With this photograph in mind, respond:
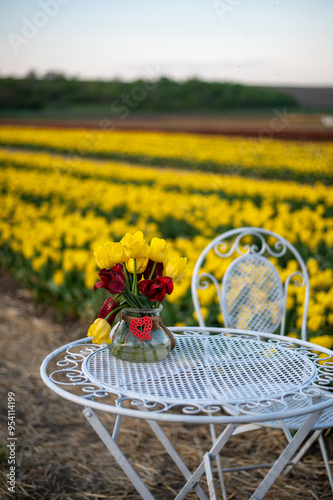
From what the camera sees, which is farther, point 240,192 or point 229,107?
point 229,107

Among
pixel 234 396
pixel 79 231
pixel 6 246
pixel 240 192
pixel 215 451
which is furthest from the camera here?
pixel 240 192

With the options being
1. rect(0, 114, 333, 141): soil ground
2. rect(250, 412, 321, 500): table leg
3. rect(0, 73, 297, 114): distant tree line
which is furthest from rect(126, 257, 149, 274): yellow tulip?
rect(0, 73, 297, 114): distant tree line

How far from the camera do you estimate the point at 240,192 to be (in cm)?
826

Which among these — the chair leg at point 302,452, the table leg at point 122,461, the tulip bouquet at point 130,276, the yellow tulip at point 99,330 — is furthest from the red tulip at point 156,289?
the chair leg at point 302,452

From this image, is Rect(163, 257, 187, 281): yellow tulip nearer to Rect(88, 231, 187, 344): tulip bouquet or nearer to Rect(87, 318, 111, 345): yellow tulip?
Rect(88, 231, 187, 344): tulip bouquet

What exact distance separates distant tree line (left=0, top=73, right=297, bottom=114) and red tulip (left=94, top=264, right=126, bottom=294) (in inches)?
1600

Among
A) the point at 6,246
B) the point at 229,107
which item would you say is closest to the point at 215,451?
the point at 6,246

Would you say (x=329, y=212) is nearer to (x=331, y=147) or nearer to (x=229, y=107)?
(x=331, y=147)

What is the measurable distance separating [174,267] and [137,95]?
43431 millimetres

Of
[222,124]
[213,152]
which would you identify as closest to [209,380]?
[213,152]

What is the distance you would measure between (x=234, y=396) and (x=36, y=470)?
152 centimetres

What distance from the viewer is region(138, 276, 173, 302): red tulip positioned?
1.51m

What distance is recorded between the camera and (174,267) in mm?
1544

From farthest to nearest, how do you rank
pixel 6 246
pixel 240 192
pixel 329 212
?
pixel 240 192, pixel 329 212, pixel 6 246
